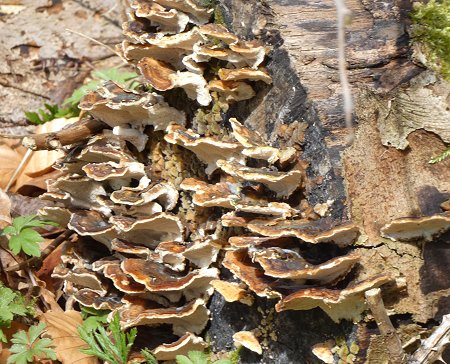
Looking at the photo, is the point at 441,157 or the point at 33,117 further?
the point at 33,117

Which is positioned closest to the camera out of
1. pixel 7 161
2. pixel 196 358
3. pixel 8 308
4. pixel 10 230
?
pixel 196 358

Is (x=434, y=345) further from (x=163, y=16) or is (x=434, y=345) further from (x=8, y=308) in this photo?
(x=8, y=308)

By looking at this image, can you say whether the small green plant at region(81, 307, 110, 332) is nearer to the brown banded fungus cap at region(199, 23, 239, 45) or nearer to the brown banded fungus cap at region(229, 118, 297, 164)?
the brown banded fungus cap at region(229, 118, 297, 164)

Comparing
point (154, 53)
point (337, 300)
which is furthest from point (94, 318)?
point (337, 300)

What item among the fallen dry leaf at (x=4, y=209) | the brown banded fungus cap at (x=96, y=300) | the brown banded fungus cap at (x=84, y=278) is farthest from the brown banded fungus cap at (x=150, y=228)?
the fallen dry leaf at (x=4, y=209)

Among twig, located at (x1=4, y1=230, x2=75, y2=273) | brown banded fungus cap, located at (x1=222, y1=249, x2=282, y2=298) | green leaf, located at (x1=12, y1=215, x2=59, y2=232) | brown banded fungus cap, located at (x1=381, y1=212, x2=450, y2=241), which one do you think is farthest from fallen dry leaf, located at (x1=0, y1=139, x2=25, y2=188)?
brown banded fungus cap, located at (x1=381, y1=212, x2=450, y2=241)

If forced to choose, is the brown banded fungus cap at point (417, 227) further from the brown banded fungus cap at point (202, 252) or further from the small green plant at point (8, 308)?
the small green plant at point (8, 308)
